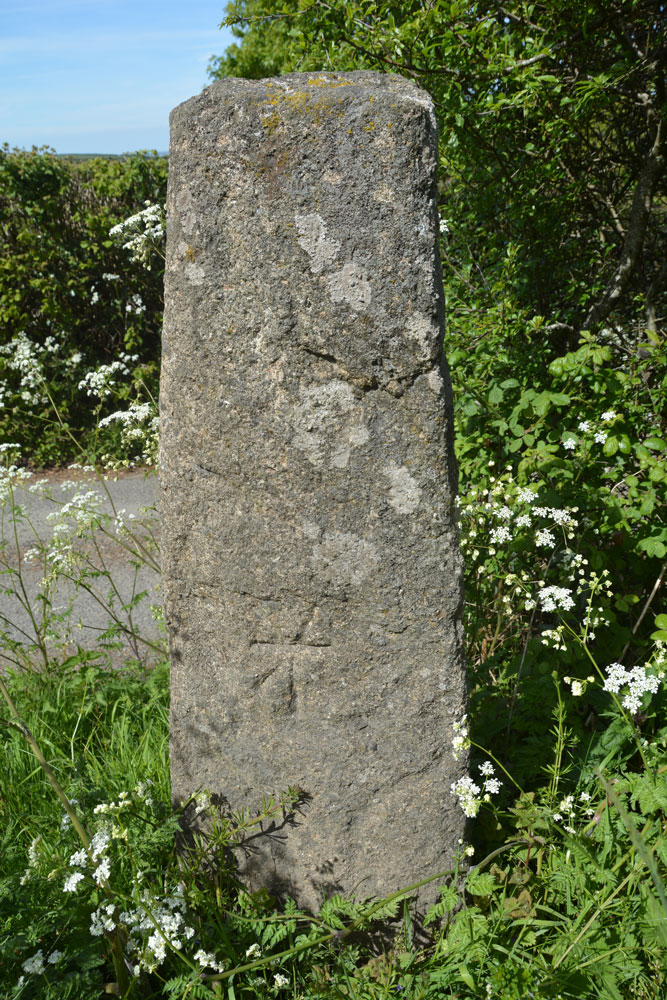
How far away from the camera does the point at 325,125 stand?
1.58m

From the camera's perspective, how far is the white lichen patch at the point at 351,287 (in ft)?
5.33

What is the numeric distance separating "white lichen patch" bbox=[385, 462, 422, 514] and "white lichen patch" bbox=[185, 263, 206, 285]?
24.8 inches

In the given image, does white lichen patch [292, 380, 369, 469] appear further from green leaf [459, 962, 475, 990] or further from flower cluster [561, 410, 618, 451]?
green leaf [459, 962, 475, 990]

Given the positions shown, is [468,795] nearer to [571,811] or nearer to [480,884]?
[480,884]

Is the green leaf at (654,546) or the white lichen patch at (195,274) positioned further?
the green leaf at (654,546)

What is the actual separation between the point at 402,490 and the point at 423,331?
14.6 inches

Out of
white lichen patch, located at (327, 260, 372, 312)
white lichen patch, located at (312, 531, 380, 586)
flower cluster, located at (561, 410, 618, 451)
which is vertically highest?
white lichen patch, located at (327, 260, 372, 312)

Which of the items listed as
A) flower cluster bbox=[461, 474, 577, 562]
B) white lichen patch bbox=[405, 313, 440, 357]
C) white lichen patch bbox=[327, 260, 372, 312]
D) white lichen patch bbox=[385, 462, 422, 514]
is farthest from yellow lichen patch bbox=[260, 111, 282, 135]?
flower cluster bbox=[461, 474, 577, 562]

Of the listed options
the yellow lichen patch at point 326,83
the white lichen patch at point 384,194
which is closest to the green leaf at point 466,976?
the white lichen patch at point 384,194

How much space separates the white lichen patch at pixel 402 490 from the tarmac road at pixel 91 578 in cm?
170

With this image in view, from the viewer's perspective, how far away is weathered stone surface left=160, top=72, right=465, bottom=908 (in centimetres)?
161

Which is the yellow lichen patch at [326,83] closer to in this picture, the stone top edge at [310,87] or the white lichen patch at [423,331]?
the stone top edge at [310,87]

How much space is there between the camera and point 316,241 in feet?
5.33

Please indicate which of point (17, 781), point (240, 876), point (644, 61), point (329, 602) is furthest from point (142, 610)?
point (644, 61)
